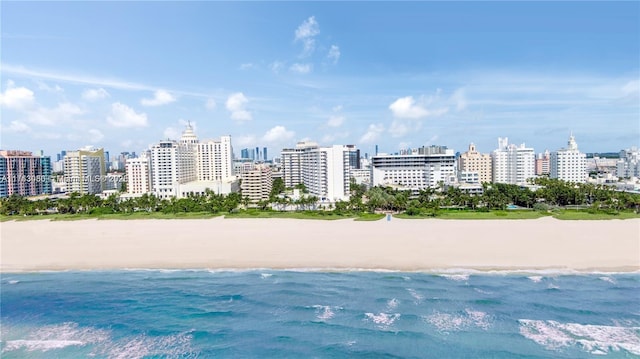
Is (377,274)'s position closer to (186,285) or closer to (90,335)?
(186,285)

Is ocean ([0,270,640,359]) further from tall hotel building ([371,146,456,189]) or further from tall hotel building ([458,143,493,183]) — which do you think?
tall hotel building ([458,143,493,183])

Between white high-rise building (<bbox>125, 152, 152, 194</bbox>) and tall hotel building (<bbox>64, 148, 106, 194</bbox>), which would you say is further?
tall hotel building (<bbox>64, 148, 106, 194</bbox>)

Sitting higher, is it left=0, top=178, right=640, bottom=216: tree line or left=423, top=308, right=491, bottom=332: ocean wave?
left=0, top=178, right=640, bottom=216: tree line

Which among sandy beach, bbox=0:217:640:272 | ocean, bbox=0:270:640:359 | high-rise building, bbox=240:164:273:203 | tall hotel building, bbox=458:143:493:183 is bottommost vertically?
ocean, bbox=0:270:640:359

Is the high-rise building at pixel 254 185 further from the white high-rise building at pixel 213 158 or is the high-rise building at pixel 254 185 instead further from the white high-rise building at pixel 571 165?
the white high-rise building at pixel 571 165

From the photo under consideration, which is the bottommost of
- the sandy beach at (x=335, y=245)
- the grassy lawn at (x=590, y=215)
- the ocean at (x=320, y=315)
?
the ocean at (x=320, y=315)

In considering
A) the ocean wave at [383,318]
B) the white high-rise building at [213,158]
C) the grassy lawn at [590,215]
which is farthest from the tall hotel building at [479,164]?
the ocean wave at [383,318]

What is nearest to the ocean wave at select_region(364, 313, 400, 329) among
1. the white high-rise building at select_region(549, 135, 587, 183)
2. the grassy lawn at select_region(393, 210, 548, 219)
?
the grassy lawn at select_region(393, 210, 548, 219)
